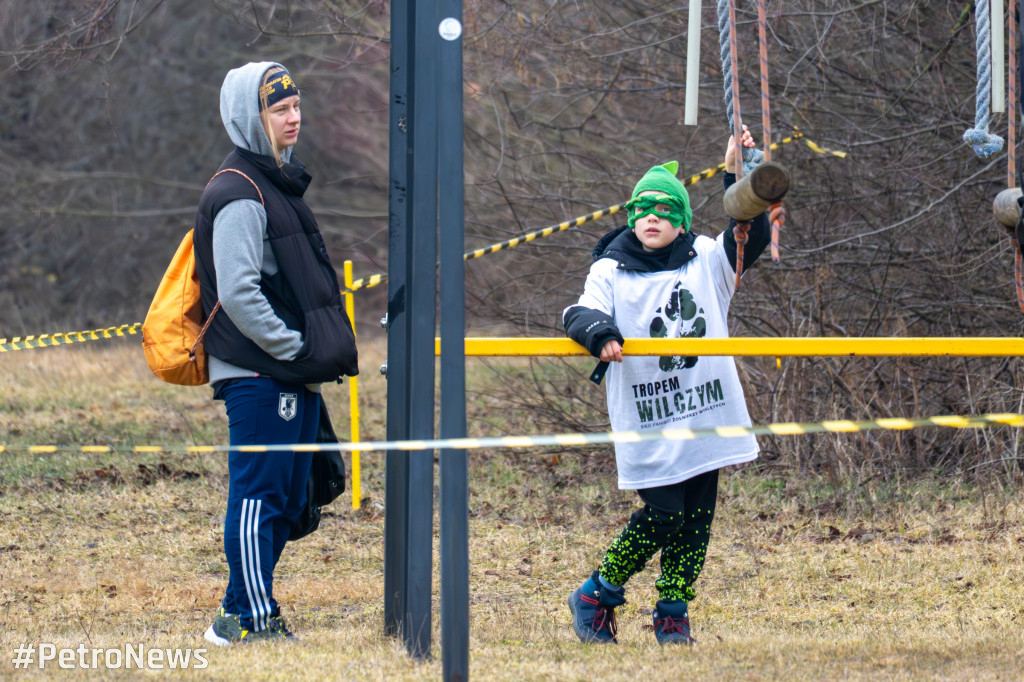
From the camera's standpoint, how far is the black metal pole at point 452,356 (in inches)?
135

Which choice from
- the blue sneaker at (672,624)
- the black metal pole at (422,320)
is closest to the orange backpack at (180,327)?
the black metal pole at (422,320)

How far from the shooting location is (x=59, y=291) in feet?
75.8

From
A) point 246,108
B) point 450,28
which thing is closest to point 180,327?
point 246,108

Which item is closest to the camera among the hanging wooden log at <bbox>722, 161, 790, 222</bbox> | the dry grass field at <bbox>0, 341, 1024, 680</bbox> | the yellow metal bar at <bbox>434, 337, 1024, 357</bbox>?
the hanging wooden log at <bbox>722, 161, 790, 222</bbox>

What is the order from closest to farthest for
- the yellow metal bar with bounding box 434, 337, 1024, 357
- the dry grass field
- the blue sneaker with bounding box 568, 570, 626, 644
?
the yellow metal bar with bounding box 434, 337, 1024, 357 → the dry grass field → the blue sneaker with bounding box 568, 570, 626, 644

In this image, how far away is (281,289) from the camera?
4234 millimetres

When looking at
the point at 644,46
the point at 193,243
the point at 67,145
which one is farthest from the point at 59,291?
the point at 193,243

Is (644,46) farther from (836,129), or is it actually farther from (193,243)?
(193,243)

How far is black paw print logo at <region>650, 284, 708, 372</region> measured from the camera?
4.26 meters

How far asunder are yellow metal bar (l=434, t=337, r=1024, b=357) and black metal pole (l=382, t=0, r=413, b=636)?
297mm

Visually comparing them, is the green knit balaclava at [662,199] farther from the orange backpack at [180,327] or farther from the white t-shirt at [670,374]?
the orange backpack at [180,327]

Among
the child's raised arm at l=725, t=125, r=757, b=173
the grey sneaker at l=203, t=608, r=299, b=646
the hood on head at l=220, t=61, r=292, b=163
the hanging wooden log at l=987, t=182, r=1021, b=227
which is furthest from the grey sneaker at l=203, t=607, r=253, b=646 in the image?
the hanging wooden log at l=987, t=182, r=1021, b=227

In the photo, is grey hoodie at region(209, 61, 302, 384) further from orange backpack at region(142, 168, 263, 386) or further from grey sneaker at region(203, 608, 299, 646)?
grey sneaker at region(203, 608, 299, 646)

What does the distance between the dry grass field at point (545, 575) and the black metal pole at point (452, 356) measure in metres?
0.33
